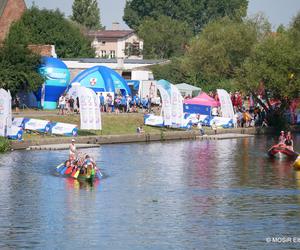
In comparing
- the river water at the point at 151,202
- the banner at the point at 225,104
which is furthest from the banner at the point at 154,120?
the river water at the point at 151,202

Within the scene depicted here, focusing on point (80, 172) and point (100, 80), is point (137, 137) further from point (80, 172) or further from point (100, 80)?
point (80, 172)

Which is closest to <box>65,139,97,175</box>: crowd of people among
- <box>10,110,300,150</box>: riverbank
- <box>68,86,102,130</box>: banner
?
<box>10,110,300,150</box>: riverbank

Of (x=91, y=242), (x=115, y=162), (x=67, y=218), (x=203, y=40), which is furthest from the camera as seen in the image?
(x=203, y=40)

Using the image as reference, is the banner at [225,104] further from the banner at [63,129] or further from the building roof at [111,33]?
the building roof at [111,33]

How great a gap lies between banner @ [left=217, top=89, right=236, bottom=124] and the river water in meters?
18.9

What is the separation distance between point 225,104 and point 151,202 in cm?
4234

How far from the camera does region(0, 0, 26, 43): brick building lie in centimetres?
11944

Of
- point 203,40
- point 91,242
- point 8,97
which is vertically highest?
point 203,40

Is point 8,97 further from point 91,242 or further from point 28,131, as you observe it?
point 91,242

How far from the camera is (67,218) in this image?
45.6 metres

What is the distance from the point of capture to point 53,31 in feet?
427

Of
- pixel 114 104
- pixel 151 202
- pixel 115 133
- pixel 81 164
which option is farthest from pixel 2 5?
pixel 151 202

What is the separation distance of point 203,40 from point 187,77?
79.9ft

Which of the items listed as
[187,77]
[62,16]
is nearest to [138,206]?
[187,77]
